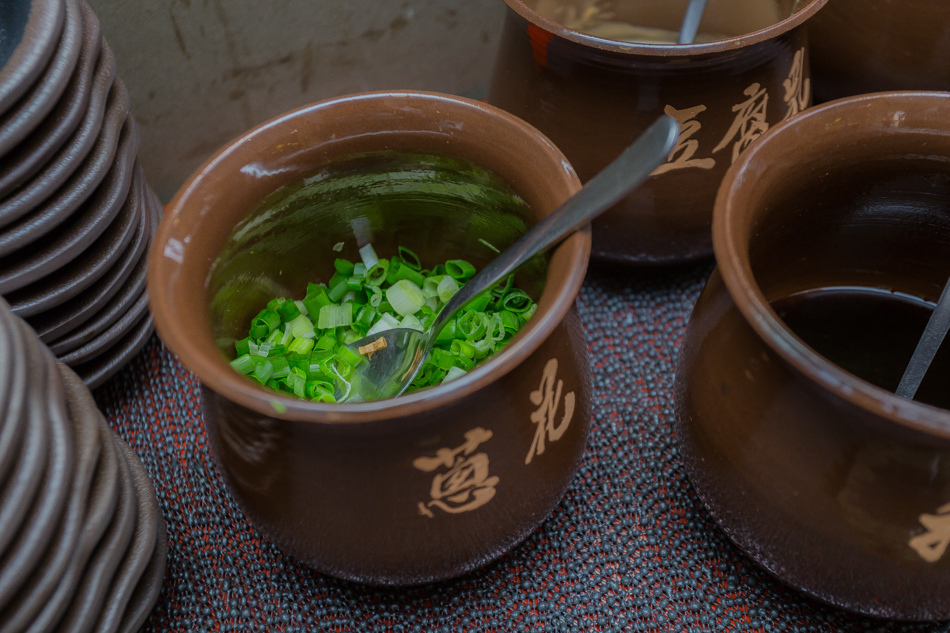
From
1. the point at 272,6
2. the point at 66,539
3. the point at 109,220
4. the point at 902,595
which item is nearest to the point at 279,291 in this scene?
the point at 109,220

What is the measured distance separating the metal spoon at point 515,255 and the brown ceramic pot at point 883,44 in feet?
1.49

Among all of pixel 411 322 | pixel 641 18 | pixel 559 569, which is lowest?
pixel 559 569

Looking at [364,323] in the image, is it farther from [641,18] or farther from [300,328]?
[641,18]

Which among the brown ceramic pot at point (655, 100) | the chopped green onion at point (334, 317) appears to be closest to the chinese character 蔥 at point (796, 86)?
the brown ceramic pot at point (655, 100)

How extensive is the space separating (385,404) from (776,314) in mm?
275

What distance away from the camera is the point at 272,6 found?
107 centimetres

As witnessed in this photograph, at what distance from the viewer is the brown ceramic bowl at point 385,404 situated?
562 millimetres

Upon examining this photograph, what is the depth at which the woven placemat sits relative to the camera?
726mm

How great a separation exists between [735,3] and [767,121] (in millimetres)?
216

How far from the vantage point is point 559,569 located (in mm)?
759

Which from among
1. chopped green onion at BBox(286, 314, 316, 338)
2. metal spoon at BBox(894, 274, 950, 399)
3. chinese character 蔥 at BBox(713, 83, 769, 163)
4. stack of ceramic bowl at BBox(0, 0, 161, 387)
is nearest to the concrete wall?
stack of ceramic bowl at BBox(0, 0, 161, 387)

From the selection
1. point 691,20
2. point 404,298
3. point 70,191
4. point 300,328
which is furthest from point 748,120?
point 70,191

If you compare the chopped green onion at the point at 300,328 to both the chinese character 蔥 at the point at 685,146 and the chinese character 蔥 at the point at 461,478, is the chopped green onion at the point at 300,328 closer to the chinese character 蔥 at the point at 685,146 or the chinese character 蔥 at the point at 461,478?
the chinese character 蔥 at the point at 461,478

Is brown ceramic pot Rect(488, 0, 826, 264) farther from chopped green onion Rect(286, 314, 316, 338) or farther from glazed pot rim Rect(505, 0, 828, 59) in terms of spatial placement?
chopped green onion Rect(286, 314, 316, 338)
